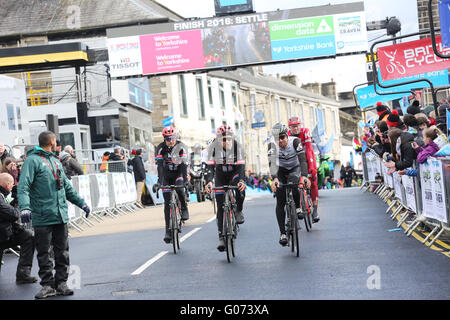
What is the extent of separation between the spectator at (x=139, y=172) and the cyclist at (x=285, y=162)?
49.0 ft

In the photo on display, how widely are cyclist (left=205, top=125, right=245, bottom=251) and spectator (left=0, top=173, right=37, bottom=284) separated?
109 inches

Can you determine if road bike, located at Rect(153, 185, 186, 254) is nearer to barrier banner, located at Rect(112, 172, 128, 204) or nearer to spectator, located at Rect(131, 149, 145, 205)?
barrier banner, located at Rect(112, 172, 128, 204)

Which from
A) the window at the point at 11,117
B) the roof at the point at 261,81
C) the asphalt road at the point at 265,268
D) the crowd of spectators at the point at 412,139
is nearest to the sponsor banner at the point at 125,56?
the window at the point at 11,117

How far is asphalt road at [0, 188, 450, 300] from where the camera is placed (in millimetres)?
8375

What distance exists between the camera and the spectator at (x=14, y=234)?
1016cm

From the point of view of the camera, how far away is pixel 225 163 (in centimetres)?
1184

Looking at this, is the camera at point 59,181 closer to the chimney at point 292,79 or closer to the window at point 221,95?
the window at point 221,95

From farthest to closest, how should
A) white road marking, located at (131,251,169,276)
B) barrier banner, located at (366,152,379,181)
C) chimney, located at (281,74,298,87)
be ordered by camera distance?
1. chimney, located at (281,74,298,87)
2. barrier banner, located at (366,152,379,181)
3. white road marking, located at (131,251,169,276)

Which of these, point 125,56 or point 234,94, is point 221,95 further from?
point 125,56

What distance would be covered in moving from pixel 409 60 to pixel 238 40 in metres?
20.8

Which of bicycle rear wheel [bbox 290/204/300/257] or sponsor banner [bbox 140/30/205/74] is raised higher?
sponsor banner [bbox 140/30/205/74]

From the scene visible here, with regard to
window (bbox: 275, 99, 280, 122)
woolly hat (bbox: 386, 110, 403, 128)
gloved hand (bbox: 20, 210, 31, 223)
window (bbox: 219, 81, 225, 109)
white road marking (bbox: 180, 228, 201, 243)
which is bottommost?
white road marking (bbox: 180, 228, 201, 243)

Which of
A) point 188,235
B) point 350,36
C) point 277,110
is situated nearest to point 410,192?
point 188,235

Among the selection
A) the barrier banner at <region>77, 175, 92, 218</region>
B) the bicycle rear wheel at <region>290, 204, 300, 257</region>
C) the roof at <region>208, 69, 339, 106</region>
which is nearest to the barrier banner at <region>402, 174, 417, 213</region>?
the bicycle rear wheel at <region>290, 204, 300, 257</region>
